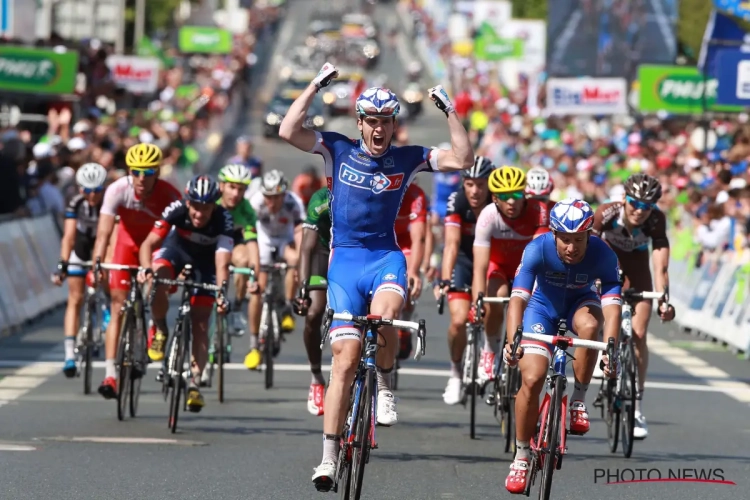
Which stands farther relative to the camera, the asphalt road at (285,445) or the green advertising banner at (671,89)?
the green advertising banner at (671,89)

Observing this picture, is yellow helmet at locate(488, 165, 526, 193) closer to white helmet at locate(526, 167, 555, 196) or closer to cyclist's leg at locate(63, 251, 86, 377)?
white helmet at locate(526, 167, 555, 196)

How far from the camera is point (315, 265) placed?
1370 centimetres

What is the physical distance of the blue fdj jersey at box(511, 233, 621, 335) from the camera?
10.7 metres

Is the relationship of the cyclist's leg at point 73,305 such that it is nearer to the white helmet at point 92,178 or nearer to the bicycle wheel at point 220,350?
the white helmet at point 92,178

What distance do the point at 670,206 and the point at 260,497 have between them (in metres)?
22.2

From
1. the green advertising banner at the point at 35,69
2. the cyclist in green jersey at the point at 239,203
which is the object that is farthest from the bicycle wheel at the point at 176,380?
the green advertising banner at the point at 35,69

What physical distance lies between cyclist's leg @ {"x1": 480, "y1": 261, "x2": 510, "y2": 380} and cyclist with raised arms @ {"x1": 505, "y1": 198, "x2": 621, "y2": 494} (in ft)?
11.1

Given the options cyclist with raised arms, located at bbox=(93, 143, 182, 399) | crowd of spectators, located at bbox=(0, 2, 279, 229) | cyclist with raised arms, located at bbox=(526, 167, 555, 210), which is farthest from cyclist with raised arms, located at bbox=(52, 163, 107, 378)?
crowd of spectators, located at bbox=(0, 2, 279, 229)

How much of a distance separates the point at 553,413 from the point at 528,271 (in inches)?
36.5

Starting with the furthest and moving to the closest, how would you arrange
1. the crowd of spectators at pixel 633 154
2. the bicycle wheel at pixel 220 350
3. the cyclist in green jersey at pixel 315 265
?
the crowd of spectators at pixel 633 154 < the bicycle wheel at pixel 220 350 < the cyclist in green jersey at pixel 315 265

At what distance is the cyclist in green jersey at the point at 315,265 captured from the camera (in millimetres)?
12828

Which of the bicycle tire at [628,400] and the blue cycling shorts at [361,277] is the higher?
the blue cycling shorts at [361,277]

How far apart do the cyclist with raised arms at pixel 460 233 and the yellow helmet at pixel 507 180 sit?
3.58 ft

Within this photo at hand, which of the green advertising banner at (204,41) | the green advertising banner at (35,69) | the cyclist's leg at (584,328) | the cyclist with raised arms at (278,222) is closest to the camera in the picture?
the cyclist's leg at (584,328)
